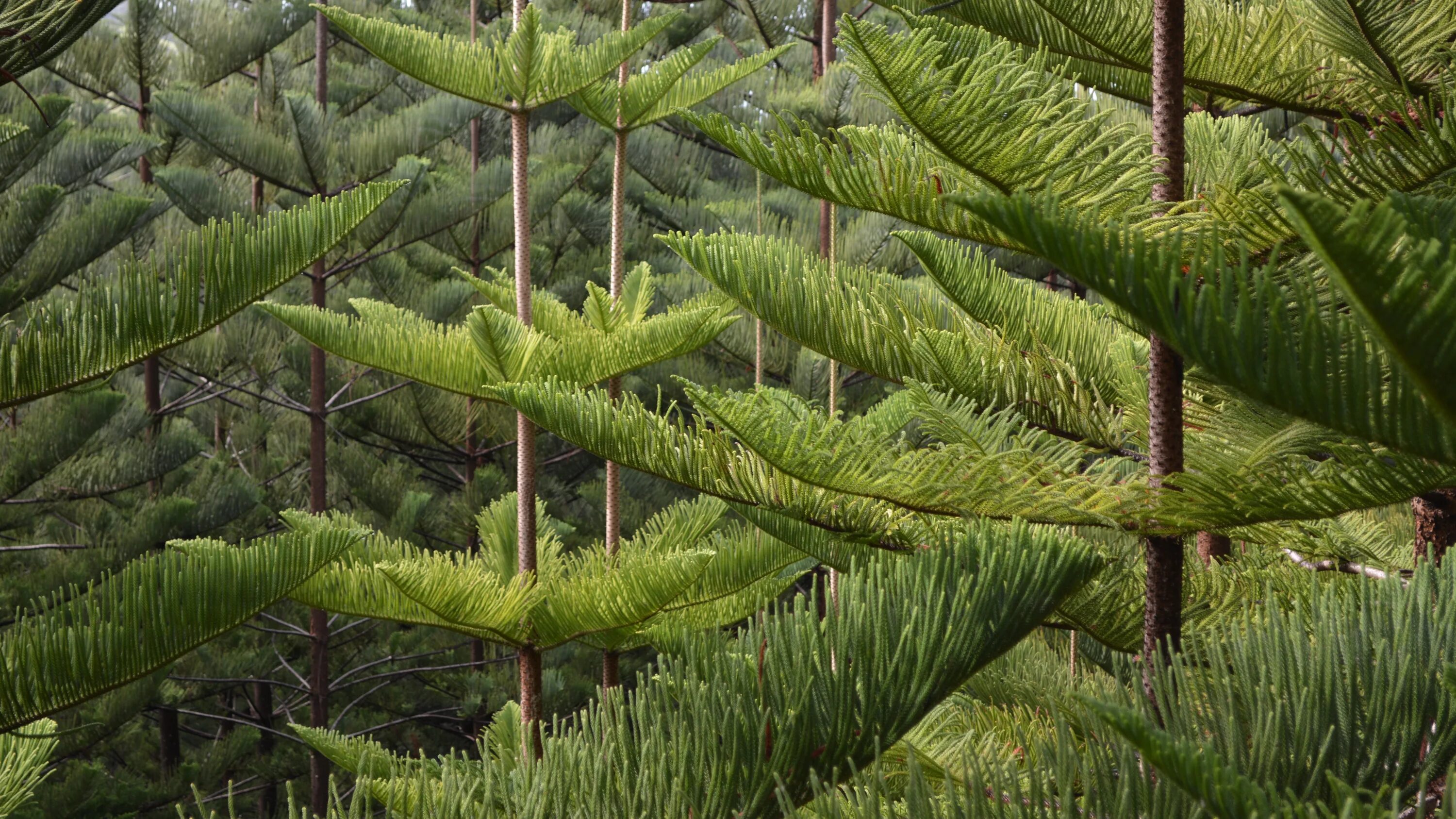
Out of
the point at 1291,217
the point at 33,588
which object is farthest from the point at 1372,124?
the point at 33,588

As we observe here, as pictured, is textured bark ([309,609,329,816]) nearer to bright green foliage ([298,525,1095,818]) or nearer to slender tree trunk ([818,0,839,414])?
slender tree trunk ([818,0,839,414])

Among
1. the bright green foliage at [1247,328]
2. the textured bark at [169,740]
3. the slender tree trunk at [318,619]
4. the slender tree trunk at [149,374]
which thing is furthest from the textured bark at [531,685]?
the textured bark at [169,740]

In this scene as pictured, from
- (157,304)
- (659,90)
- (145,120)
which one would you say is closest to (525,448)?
(157,304)

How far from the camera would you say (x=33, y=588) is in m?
5.69

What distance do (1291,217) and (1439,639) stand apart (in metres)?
0.49

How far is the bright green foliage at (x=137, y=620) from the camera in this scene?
152 centimetres

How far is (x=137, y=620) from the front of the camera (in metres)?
1.58

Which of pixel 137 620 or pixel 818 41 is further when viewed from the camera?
pixel 818 41

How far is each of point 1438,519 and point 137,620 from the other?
1.79 metres

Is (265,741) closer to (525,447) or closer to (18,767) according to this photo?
(18,767)

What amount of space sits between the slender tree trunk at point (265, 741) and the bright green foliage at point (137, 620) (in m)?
6.12

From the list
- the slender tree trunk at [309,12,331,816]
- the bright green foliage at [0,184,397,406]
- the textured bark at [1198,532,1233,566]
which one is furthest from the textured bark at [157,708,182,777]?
the textured bark at [1198,532,1233,566]

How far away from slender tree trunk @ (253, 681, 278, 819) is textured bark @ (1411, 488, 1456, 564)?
23.3ft

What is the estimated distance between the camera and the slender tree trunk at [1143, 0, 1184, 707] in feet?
3.34
